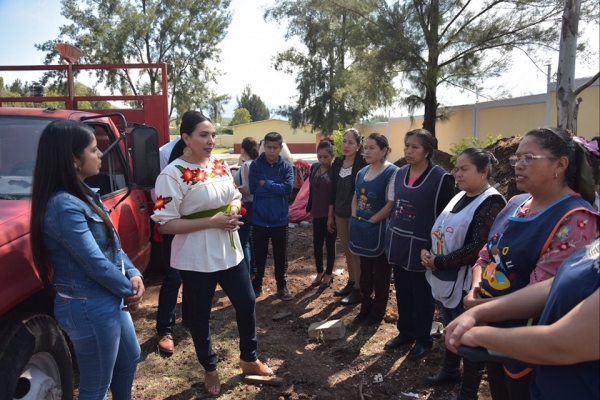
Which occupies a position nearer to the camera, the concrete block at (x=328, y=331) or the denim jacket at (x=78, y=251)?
the denim jacket at (x=78, y=251)

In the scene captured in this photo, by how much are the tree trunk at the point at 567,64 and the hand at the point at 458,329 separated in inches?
249

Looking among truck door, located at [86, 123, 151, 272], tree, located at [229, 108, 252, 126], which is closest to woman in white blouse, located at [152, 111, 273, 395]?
truck door, located at [86, 123, 151, 272]

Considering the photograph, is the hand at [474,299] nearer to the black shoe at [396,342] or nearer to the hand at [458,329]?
the hand at [458,329]

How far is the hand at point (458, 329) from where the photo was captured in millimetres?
1568

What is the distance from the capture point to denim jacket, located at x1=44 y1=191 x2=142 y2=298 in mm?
1984

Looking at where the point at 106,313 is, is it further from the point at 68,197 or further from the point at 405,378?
the point at 405,378

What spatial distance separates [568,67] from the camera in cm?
679

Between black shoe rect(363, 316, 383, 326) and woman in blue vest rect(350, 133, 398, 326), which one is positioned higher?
woman in blue vest rect(350, 133, 398, 326)

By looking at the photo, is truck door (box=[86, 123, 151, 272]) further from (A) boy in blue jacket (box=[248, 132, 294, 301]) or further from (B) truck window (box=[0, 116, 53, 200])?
(A) boy in blue jacket (box=[248, 132, 294, 301])

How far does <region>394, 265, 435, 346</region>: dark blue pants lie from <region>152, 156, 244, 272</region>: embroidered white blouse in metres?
1.56

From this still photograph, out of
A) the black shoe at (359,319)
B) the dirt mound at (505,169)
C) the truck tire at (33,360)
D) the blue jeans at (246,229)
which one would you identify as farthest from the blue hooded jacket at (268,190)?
the truck tire at (33,360)

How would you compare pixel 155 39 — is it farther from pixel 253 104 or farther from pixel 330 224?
pixel 253 104

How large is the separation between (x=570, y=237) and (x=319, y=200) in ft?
12.7

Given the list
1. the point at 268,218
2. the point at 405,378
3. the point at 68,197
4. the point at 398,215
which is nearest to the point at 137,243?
the point at 268,218
